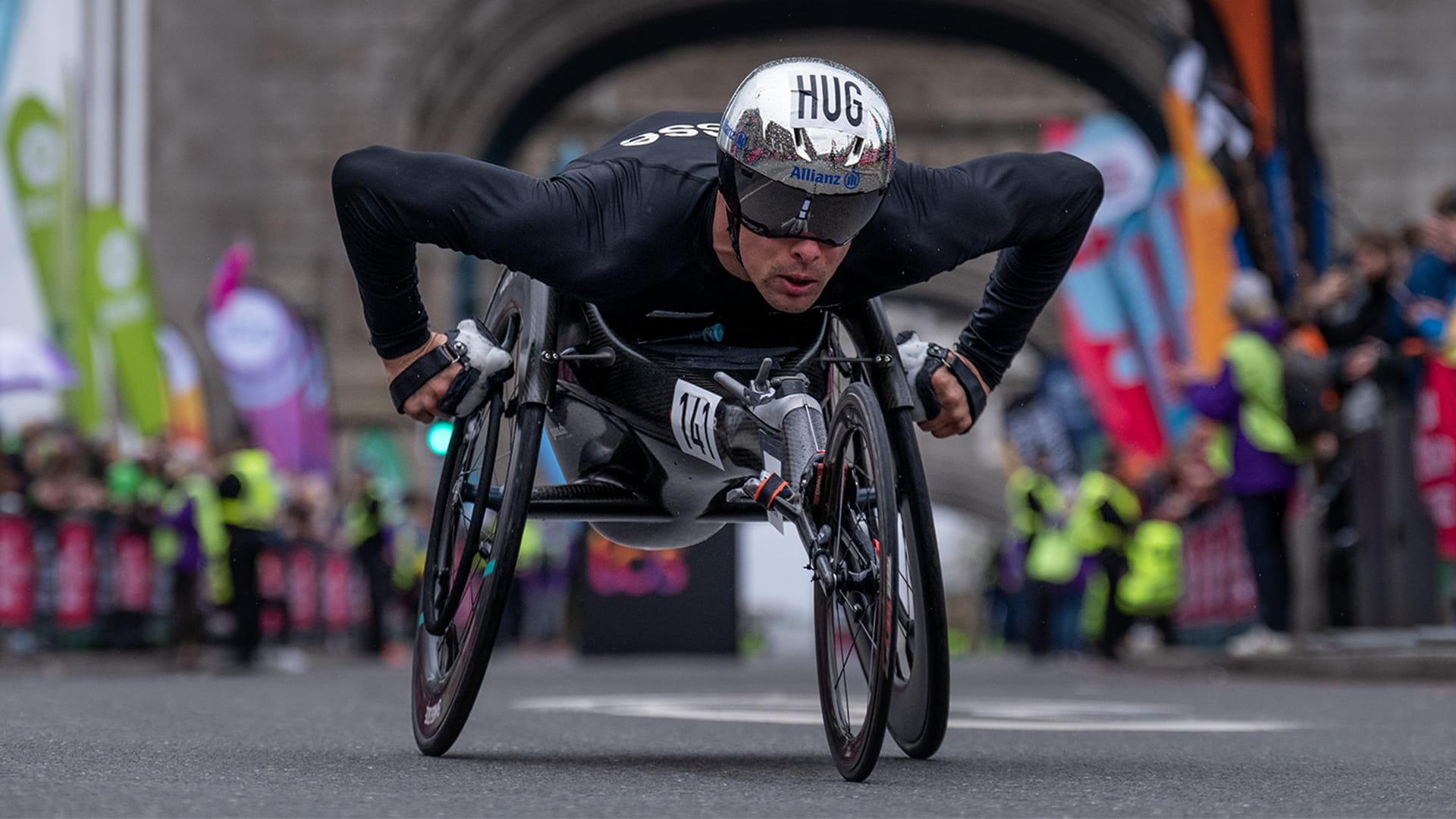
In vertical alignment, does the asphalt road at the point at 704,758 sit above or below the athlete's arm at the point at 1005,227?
below

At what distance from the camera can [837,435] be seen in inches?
173

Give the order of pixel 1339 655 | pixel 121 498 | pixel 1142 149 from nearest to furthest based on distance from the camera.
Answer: pixel 1339 655
pixel 121 498
pixel 1142 149

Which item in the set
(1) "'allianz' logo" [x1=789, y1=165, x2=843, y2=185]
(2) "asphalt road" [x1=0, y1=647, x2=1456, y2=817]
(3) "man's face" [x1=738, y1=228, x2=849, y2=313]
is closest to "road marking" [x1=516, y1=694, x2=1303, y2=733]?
(2) "asphalt road" [x1=0, y1=647, x2=1456, y2=817]

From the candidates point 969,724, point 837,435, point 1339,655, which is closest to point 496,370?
point 837,435

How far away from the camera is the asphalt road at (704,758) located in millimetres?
3879

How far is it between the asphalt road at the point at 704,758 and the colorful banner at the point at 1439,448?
35.5 inches

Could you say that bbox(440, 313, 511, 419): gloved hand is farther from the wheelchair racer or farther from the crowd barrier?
the crowd barrier

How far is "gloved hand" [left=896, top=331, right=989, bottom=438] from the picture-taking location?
199 inches

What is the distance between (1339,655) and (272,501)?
7871 millimetres

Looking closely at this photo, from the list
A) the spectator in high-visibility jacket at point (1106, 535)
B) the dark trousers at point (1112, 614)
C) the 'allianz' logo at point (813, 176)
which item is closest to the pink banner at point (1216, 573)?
the dark trousers at point (1112, 614)

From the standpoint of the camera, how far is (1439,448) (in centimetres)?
991

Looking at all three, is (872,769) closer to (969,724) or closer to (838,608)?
(838,608)

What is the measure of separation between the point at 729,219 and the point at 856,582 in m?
0.79

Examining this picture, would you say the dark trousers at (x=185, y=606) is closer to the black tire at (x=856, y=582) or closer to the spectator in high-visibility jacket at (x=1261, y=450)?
the spectator in high-visibility jacket at (x=1261, y=450)
